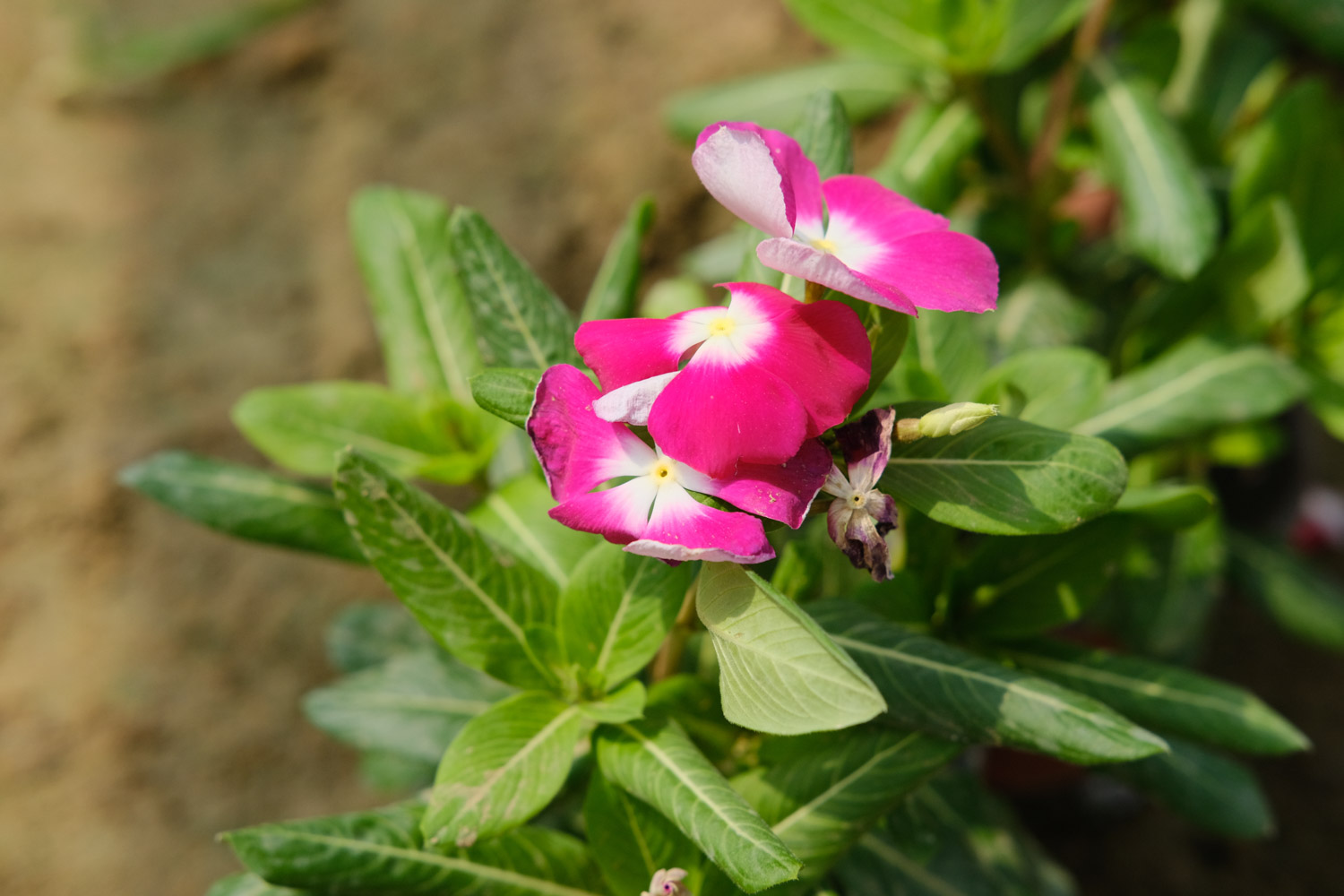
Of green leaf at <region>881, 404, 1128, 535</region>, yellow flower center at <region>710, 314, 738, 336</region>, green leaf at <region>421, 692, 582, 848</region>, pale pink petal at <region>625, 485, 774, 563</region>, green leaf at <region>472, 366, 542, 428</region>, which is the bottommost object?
green leaf at <region>421, 692, 582, 848</region>

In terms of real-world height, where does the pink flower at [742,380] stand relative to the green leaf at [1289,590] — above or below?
above

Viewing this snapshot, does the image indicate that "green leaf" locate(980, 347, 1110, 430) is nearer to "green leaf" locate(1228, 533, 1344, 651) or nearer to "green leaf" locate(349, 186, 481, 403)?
"green leaf" locate(349, 186, 481, 403)

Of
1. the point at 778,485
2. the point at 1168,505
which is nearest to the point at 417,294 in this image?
the point at 778,485

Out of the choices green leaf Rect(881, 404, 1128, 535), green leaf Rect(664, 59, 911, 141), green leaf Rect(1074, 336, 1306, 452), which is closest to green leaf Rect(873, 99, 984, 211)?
green leaf Rect(664, 59, 911, 141)

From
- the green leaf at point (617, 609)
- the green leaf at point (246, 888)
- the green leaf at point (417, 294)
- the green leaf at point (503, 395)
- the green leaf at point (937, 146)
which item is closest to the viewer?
the green leaf at point (503, 395)

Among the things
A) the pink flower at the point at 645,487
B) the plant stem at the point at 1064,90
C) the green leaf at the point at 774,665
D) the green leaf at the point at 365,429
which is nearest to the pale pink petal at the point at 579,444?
the pink flower at the point at 645,487

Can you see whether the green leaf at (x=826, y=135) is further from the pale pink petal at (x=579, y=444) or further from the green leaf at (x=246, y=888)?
the green leaf at (x=246, y=888)

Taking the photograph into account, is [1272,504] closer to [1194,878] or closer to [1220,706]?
[1194,878]
